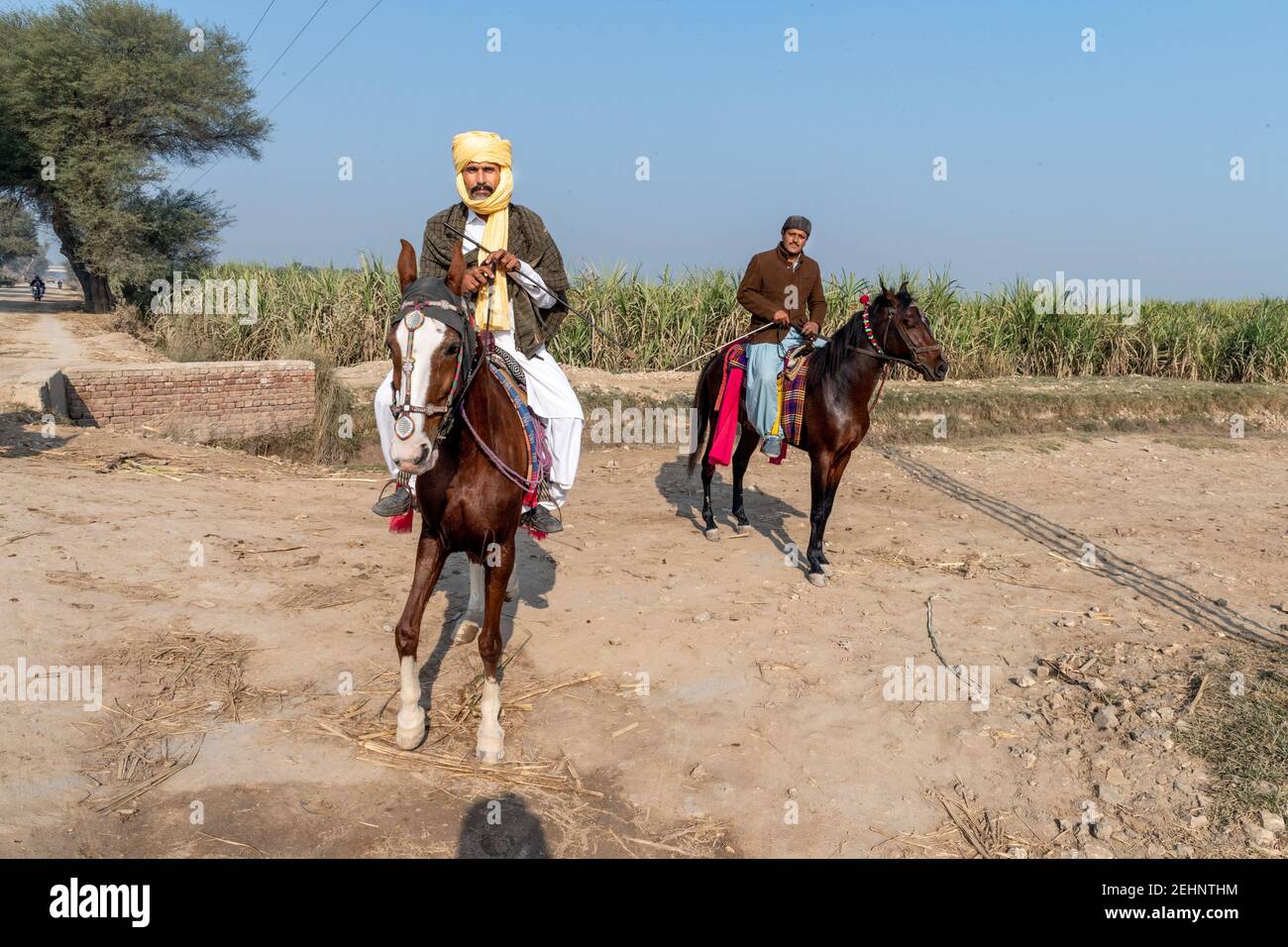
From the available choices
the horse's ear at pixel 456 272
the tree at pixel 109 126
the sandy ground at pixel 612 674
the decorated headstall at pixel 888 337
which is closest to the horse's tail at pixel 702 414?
the sandy ground at pixel 612 674

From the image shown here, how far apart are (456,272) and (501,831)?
94.9 inches

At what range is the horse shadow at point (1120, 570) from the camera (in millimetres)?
6199

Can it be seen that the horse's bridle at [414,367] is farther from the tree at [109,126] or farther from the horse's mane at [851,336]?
the tree at [109,126]

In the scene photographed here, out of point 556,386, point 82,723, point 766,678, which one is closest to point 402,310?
point 556,386

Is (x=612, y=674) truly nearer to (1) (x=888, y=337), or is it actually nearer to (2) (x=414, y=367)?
(2) (x=414, y=367)

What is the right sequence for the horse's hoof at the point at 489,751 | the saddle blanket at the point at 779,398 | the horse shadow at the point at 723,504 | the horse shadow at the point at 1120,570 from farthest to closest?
the horse shadow at the point at 723,504 < the saddle blanket at the point at 779,398 < the horse shadow at the point at 1120,570 < the horse's hoof at the point at 489,751

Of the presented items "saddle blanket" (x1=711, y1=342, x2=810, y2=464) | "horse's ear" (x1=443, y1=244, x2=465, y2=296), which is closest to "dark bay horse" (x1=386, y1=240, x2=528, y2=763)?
"horse's ear" (x1=443, y1=244, x2=465, y2=296)

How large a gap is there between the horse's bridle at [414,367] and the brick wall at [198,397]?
27.4 feet

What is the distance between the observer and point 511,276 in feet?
16.3

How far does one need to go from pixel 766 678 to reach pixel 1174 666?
2.47 m

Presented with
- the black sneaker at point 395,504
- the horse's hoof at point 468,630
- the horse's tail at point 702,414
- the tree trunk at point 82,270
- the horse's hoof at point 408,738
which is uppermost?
the tree trunk at point 82,270

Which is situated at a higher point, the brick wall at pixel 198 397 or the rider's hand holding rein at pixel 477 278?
the rider's hand holding rein at pixel 477 278

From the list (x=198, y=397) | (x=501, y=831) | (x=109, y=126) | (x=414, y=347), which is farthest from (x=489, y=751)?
(x=109, y=126)

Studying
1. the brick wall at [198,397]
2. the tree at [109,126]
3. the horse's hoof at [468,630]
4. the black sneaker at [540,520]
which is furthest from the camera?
the tree at [109,126]
